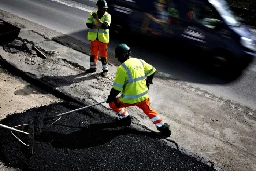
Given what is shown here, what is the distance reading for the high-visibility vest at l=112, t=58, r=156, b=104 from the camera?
186 inches

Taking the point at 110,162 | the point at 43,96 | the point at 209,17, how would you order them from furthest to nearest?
the point at 209,17 < the point at 43,96 < the point at 110,162

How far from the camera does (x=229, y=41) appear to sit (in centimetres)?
799

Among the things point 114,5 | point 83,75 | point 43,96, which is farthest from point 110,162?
point 114,5

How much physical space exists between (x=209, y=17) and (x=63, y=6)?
824cm

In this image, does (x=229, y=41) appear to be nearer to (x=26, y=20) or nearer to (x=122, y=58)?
(x=122, y=58)

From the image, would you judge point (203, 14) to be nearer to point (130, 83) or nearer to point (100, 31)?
point (100, 31)

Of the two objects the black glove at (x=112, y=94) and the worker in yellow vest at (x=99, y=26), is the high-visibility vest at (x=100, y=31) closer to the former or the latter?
the worker in yellow vest at (x=99, y=26)

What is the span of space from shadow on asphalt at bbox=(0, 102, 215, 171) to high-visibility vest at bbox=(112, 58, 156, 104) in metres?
0.78

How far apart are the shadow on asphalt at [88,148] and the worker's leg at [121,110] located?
16cm

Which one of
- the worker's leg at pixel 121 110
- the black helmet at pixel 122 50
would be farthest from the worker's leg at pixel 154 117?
the black helmet at pixel 122 50

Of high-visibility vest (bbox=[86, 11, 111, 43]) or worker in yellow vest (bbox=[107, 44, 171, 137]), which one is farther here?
high-visibility vest (bbox=[86, 11, 111, 43])

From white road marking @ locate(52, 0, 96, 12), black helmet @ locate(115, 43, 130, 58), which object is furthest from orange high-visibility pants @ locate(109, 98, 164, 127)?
white road marking @ locate(52, 0, 96, 12)

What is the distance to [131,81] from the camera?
4816 millimetres

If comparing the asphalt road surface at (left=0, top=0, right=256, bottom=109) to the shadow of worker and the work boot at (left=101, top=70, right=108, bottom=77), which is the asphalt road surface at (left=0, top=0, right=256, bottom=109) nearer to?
the work boot at (left=101, top=70, right=108, bottom=77)
